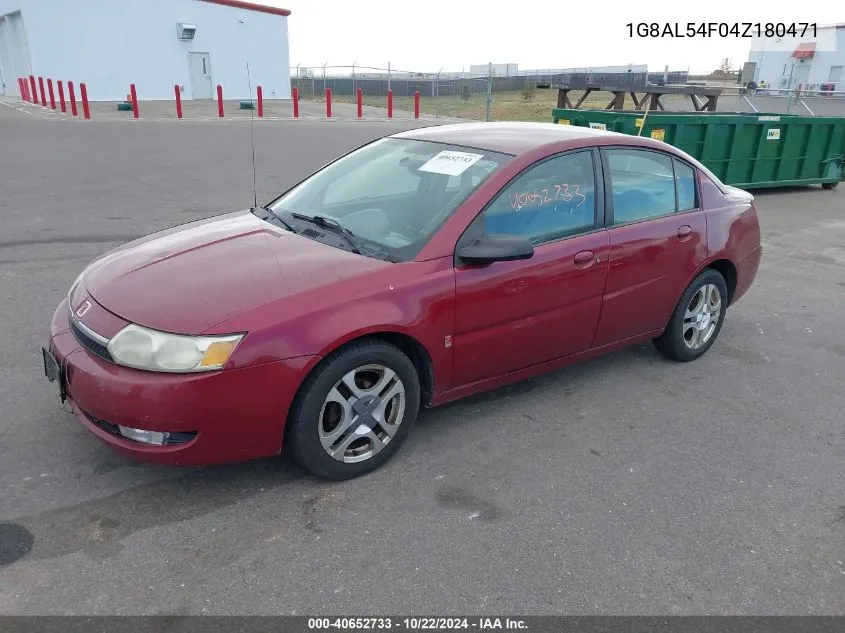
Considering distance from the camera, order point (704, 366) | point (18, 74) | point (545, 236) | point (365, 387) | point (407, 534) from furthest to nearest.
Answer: point (18, 74)
point (704, 366)
point (545, 236)
point (365, 387)
point (407, 534)

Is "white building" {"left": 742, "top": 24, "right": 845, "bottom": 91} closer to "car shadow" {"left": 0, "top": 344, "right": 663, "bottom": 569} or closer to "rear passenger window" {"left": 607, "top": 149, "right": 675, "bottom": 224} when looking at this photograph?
"rear passenger window" {"left": 607, "top": 149, "right": 675, "bottom": 224}

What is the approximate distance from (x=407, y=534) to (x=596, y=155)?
2.42m

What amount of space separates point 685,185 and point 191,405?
341 centimetres

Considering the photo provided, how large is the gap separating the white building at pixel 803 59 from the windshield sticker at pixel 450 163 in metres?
50.3

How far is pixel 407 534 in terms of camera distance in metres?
2.86

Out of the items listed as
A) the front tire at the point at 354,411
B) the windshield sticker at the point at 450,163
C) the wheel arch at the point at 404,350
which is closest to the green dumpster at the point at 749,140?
the windshield sticker at the point at 450,163

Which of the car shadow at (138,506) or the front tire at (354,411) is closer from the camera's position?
the car shadow at (138,506)

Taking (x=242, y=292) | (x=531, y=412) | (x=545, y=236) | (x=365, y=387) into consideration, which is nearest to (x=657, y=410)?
(x=531, y=412)

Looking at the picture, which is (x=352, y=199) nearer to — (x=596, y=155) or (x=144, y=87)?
(x=596, y=155)

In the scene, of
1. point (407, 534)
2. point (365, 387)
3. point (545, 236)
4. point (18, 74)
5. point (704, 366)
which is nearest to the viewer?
point (407, 534)

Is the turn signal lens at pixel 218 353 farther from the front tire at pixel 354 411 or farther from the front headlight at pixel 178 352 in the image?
the front tire at pixel 354 411

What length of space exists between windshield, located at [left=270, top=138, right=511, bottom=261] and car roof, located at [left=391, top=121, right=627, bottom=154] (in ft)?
0.27

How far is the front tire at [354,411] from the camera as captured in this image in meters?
2.97

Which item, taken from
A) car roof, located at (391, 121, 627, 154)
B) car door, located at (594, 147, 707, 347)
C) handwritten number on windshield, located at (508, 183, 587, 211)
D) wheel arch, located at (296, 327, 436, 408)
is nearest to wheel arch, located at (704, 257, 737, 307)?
car door, located at (594, 147, 707, 347)
